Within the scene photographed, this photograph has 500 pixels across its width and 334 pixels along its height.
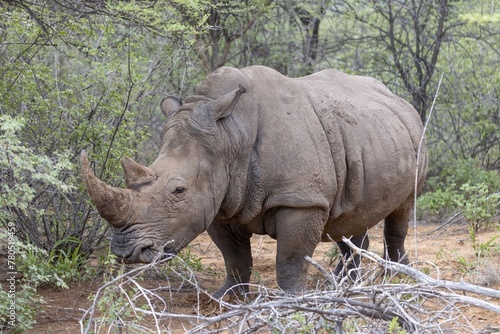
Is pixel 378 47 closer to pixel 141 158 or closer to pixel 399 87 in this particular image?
pixel 399 87

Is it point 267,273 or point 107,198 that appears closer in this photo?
point 107,198

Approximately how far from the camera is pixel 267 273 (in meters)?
7.79

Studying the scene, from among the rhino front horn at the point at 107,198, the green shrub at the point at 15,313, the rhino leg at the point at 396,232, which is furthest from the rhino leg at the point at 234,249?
the green shrub at the point at 15,313

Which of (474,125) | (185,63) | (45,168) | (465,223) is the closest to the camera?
(45,168)

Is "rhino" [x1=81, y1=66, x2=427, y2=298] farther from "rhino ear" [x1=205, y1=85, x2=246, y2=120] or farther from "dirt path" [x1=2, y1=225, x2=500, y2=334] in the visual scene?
"dirt path" [x1=2, y1=225, x2=500, y2=334]

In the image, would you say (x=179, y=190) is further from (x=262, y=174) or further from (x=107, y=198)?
(x=262, y=174)

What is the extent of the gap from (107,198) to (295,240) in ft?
4.73

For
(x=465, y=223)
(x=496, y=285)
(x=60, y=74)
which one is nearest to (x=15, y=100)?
(x=60, y=74)

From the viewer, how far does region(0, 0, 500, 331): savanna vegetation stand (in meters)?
6.50

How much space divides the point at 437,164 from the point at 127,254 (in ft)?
21.4

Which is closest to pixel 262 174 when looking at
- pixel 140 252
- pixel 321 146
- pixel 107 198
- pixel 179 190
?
pixel 321 146

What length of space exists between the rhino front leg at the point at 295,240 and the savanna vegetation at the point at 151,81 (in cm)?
139

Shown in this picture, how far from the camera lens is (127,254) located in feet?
17.7

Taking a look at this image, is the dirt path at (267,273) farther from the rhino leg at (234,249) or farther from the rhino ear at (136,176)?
the rhino ear at (136,176)
